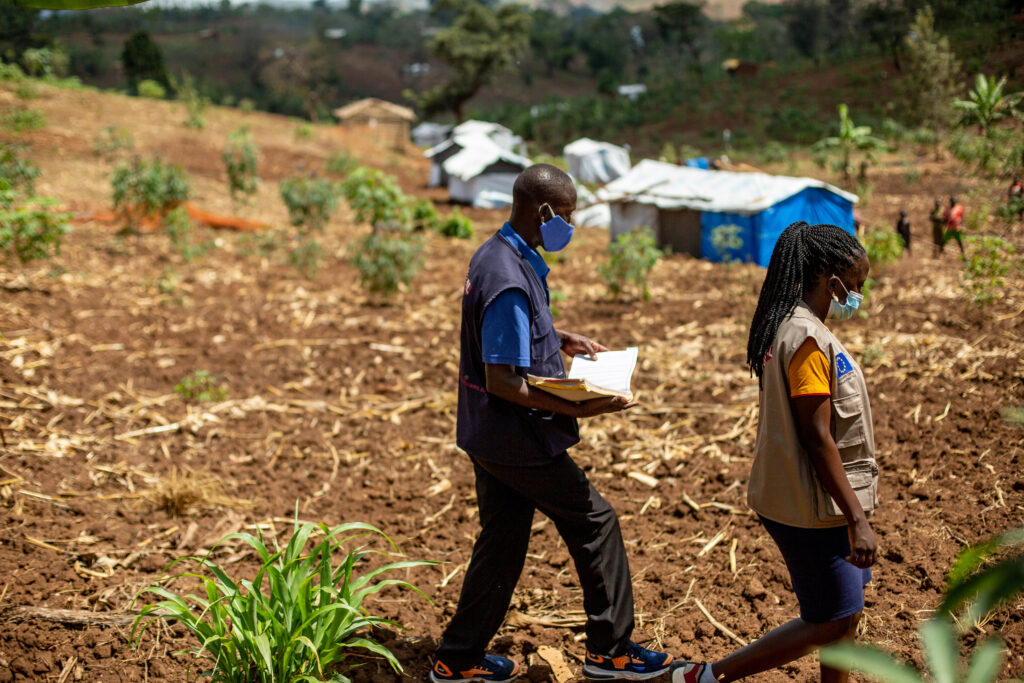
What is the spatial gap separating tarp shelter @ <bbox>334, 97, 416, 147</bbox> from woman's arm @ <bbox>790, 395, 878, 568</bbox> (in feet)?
115

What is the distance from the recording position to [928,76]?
49.9ft

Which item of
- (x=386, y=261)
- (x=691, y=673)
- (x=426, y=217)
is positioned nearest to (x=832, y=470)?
(x=691, y=673)

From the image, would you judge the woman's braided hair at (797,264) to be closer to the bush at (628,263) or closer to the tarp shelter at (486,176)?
the bush at (628,263)

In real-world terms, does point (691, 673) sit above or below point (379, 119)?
below

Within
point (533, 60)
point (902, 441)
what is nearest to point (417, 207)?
point (902, 441)

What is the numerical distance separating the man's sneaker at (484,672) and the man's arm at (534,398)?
102cm

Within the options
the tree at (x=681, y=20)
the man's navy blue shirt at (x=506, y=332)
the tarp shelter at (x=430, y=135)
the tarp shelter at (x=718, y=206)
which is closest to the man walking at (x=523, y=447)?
the man's navy blue shirt at (x=506, y=332)

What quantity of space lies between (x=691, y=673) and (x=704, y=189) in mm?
12034

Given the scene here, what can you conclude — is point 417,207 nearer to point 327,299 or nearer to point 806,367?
point 327,299

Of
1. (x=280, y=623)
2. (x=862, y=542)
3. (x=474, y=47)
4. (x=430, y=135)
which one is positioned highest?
(x=474, y=47)

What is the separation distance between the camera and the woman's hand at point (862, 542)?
214cm

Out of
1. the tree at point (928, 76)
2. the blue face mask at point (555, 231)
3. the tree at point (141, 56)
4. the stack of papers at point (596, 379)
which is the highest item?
the tree at point (141, 56)

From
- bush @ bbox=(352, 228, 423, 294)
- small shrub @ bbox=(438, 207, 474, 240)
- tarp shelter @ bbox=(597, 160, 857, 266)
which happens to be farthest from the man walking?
small shrub @ bbox=(438, 207, 474, 240)

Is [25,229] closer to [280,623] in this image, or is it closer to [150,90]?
[280,623]
